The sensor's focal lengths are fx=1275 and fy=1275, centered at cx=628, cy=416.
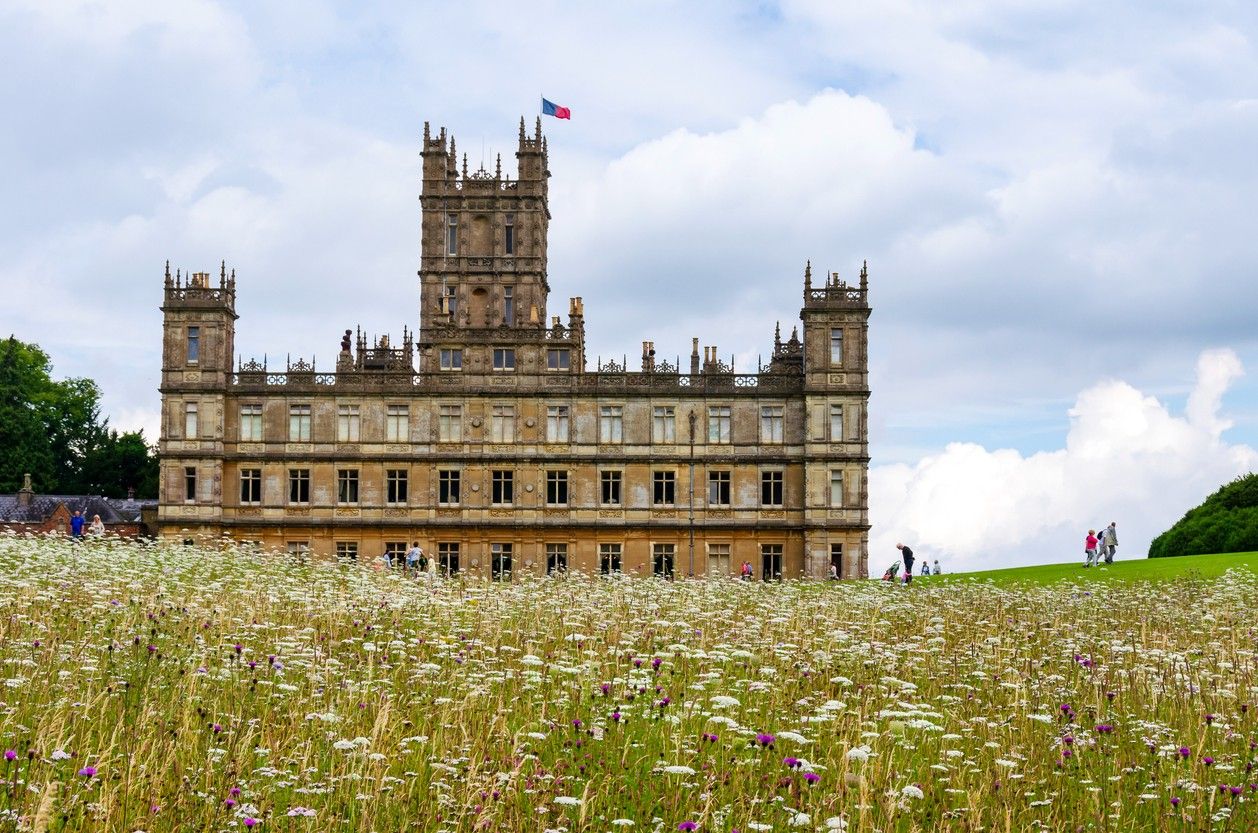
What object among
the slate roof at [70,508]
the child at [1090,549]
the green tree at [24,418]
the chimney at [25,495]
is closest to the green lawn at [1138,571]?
the child at [1090,549]

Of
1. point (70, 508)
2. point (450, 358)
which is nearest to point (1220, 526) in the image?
point (450, 358)

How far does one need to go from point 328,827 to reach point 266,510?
49067mm

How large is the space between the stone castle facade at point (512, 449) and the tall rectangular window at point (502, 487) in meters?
0.07

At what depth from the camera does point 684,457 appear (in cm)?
5478

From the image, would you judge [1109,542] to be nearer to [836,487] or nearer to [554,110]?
[836,487]

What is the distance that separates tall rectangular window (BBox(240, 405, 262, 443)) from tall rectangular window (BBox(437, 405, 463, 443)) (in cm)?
782

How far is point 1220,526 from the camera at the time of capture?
56.9 m

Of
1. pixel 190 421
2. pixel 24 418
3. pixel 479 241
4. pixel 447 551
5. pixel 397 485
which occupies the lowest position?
pixel 447 551

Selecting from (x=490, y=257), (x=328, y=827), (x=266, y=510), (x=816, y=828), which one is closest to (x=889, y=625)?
(x=816, y=828)

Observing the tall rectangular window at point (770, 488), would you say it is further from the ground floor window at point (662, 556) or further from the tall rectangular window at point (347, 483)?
the tall rectangular window at point (347, 483)

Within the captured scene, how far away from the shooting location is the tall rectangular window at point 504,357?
55.8 metres

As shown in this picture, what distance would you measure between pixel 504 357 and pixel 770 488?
12.9 meters

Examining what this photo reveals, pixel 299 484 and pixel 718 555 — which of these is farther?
pixel 299 484

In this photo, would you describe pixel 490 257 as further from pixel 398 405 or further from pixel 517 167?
pixel 398 405
